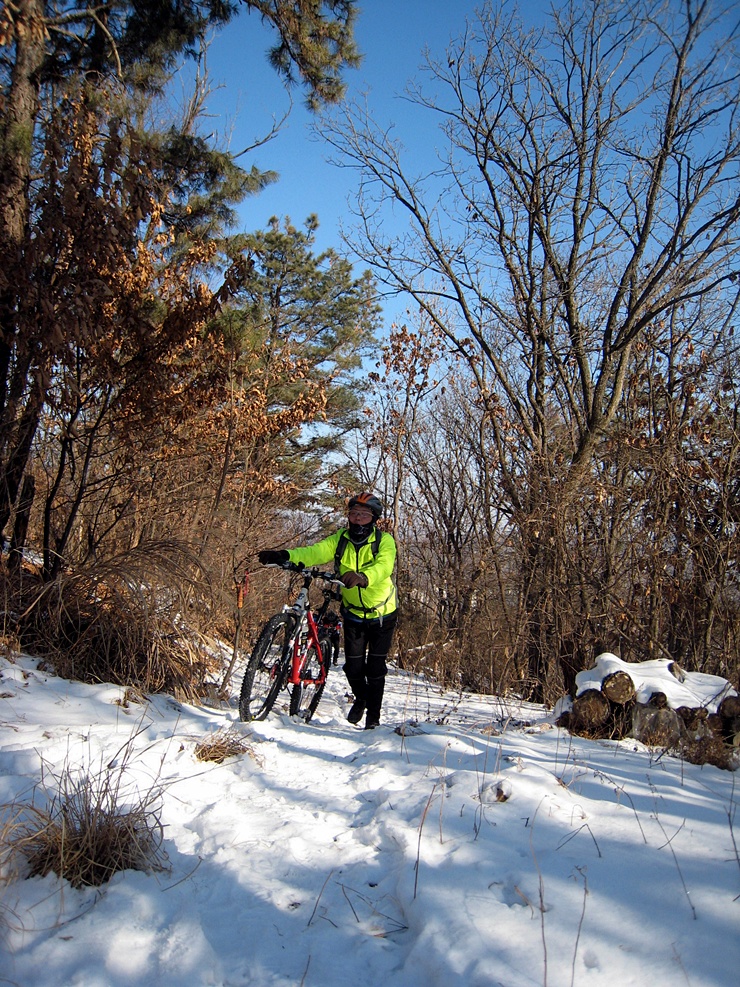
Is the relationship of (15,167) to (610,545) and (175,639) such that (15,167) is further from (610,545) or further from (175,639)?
(610,545)

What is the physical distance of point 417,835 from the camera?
2.86 meters

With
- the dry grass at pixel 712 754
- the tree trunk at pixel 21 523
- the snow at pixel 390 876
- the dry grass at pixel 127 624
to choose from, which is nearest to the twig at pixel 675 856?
the snow at pixel 390 876

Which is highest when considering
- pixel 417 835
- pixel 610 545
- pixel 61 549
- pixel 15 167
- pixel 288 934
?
pixel 15 167

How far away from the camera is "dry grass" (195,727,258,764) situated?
376cm

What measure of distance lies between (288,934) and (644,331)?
8.83 meters

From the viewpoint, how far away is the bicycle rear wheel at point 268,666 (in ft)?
16.4

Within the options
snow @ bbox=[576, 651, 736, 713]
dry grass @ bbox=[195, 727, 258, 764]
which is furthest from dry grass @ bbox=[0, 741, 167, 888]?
snow @ bbox=[576, 651, 736, 713]

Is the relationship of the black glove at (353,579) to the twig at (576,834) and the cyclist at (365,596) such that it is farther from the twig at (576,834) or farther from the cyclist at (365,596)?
the twig at (576,834)

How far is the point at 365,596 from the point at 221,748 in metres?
1.88

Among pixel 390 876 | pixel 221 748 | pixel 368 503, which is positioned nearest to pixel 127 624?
pixel 221 748

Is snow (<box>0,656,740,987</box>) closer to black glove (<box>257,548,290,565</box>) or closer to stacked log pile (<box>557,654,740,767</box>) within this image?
stacked log pile (<box>557,654,740,767</box>)

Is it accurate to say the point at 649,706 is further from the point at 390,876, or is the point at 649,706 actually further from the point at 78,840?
the point at 78,840

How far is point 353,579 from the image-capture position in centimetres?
518

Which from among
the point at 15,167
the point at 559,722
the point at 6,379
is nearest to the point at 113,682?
the point at 6,379
